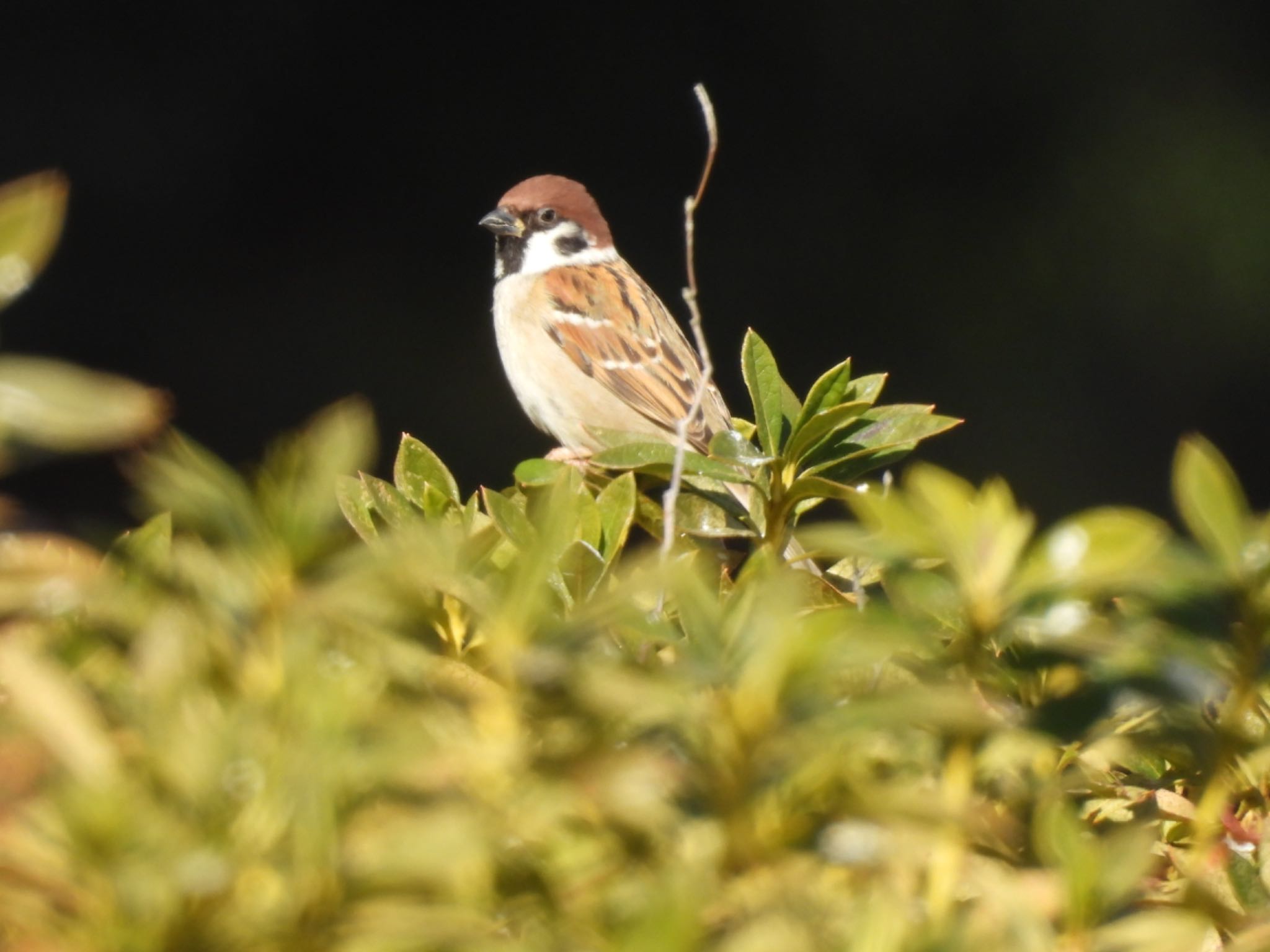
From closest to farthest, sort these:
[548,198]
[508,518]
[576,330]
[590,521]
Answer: [508,518], [590,521], [576,330], [548,198]

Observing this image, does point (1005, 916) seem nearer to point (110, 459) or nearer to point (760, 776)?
point (760, 776)

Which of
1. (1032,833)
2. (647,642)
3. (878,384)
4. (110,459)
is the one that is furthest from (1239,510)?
(110,459)

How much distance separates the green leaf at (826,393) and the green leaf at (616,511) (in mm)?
94

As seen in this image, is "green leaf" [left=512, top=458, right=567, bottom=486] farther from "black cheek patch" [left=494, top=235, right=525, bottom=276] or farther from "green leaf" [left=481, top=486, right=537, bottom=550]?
"black cheek patch" [left=494, top=235, right=525, bottom=276]

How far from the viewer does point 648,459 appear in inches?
33.1

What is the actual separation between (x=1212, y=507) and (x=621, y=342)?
2612mm

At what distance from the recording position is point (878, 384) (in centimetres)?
92

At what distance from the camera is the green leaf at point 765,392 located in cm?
85

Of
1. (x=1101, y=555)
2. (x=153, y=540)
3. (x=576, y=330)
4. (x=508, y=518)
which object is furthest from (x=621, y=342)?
(x=1101, y=555)

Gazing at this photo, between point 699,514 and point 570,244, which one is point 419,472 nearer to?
point 699,514

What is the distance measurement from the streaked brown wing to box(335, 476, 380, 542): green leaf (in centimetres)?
198

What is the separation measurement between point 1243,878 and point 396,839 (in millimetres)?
354

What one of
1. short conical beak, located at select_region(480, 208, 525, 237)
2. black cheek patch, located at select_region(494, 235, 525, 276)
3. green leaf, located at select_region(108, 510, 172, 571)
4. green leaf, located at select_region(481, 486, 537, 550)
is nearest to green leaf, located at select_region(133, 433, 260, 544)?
green leaf, located at select_region(108, 510, 172, 571)

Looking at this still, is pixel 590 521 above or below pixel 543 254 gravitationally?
above
